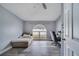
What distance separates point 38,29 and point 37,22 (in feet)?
2.47

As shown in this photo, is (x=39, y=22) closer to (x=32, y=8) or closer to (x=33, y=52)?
→ (x=32, y=8)

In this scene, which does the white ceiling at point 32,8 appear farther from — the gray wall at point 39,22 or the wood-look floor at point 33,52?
the gray wall at point 39,22

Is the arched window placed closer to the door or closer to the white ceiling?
the white ceiling

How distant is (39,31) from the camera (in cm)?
1198

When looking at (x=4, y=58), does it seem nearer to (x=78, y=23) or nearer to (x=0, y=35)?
(x=78, y=23)

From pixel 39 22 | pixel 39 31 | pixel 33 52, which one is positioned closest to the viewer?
pixel 33 52

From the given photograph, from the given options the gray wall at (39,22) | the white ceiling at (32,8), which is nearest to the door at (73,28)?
the white ceiling at (32,8)

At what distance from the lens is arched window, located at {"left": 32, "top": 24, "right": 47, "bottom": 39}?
1193 centimetres

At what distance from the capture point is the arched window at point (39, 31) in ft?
39.1

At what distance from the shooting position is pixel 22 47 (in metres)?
7.07

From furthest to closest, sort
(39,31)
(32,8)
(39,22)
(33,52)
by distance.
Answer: (39,31) → (39,22) → (32,8) → (33,52)

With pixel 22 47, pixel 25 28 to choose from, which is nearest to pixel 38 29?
pixel 25 28

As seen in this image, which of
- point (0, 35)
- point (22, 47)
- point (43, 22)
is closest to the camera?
point (0, 35)

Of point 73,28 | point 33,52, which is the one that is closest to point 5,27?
point 33,52
